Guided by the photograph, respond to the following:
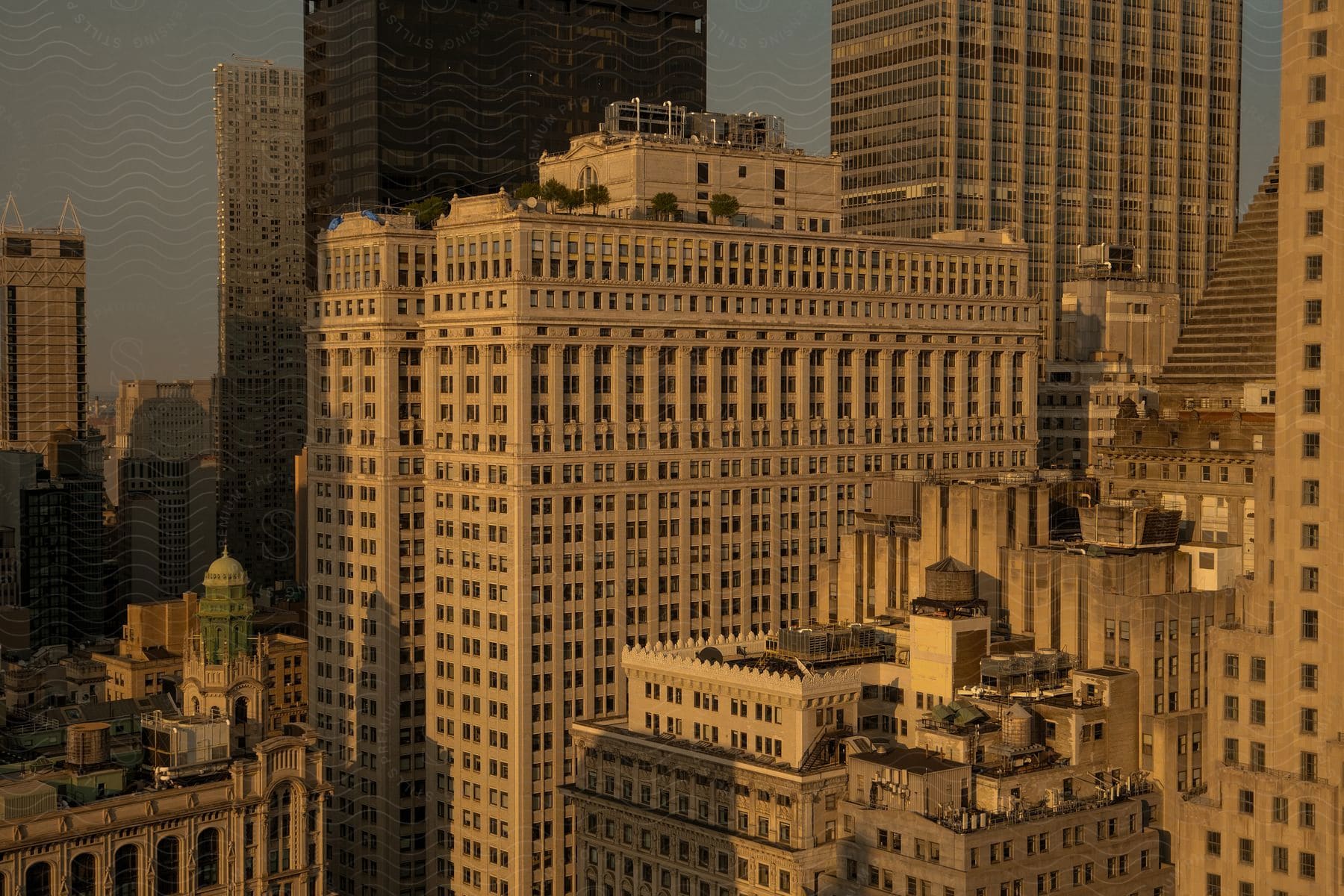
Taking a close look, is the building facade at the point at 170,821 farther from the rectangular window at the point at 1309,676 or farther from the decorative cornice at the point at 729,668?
the rectangular window at the point at 1309,676

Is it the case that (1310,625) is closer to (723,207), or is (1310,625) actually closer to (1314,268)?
(1314,268)

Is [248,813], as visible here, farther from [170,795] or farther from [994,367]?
[994,367]

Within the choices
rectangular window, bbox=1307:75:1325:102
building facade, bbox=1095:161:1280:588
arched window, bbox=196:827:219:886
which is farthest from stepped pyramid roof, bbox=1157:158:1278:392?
arched window, bbox=196:827:219:886

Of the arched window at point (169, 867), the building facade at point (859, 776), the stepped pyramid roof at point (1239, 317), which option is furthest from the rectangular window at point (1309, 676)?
the arched window at point (169, 867)

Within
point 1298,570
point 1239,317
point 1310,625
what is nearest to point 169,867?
point 1310,625

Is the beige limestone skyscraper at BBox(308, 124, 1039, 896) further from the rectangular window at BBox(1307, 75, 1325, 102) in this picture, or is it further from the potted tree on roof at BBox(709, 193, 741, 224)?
the rectangular window at BBox(1307, 75, 1325, 102)

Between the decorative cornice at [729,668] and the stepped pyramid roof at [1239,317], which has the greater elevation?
the stepped pyramid roof at [1239,317]
